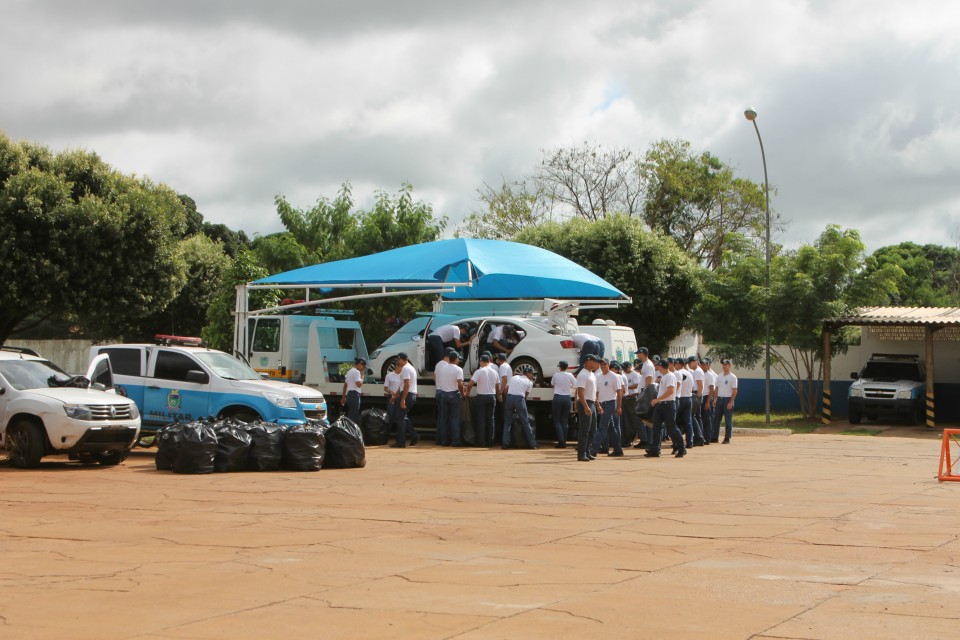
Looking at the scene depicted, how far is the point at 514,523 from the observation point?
35.1 feet

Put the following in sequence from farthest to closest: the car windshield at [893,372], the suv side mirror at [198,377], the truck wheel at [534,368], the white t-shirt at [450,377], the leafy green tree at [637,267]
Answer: the leafy green tree at [637,267] < the car windshield at [893,372] < the truck wheel at [534,368] < the white t-shirt at [450,377] < the suv side mirror at [198,377]

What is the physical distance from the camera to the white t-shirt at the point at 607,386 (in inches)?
706

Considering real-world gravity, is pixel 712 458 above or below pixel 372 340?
below

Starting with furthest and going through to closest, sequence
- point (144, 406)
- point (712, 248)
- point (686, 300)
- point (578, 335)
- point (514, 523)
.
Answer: point (712, 248) → point (686, 300) → point (578, 335) → point (144, 406) → point (514, 523)

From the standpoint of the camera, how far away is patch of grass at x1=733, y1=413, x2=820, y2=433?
97.0ft

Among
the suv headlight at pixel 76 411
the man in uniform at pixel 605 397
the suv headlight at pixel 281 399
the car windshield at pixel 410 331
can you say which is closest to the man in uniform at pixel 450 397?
the car windshield at pixel 410 331

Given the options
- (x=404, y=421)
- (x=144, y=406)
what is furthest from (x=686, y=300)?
(x=144, y=406)

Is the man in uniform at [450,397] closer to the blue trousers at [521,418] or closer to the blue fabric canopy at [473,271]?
the blue trousers at [521,418]

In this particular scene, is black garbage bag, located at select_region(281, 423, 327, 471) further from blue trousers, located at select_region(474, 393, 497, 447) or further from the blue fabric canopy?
the blue fabric canopy

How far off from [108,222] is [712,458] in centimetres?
1450

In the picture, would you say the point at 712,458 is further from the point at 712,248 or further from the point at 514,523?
the point at 712,248

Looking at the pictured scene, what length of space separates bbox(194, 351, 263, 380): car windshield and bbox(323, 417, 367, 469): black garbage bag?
2458 mm

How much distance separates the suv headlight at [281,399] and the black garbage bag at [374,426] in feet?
11.3

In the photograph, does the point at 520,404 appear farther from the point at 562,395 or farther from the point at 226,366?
the point at 226,366
